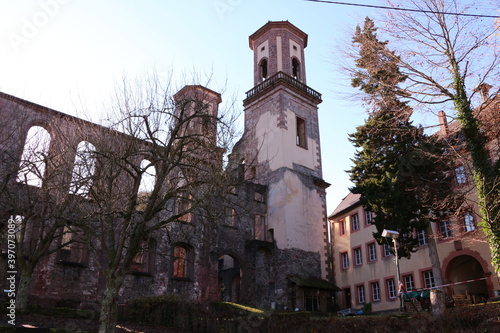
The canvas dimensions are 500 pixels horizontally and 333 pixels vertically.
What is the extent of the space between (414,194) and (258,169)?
1380 centimetres

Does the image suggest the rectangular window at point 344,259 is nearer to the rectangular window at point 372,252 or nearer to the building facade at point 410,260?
the building facade at point 410,260

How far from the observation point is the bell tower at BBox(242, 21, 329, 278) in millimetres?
29547

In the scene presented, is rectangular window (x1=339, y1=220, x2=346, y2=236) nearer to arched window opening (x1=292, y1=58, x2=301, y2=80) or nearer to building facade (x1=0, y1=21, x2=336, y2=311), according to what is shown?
building facade (x1=0, y1=21, x2=336, y2=311)

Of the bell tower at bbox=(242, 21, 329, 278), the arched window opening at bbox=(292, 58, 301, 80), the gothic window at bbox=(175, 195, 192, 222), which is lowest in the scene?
the gothic window at bbox=(175, 195, 192, 222)

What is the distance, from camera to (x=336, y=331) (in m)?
12.4

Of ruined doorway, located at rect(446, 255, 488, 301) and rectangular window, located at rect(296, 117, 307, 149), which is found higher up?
rectangular window, located at rect(296, 117, 307, 149)

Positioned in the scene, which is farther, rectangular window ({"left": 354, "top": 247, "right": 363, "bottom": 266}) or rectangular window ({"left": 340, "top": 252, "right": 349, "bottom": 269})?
rectangular window ({"left": 340, "top": 252, "right": 349, "bottom": 269})

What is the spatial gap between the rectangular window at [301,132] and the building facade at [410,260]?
5.92 m

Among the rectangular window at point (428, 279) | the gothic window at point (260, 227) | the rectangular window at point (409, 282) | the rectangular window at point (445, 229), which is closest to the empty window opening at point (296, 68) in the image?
the gothic window at point (260, 227)

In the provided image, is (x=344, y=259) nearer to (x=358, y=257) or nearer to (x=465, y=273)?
(x=358, y=257)

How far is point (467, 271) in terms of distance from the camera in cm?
2514

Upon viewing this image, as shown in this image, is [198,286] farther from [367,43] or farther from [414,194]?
[367,43]

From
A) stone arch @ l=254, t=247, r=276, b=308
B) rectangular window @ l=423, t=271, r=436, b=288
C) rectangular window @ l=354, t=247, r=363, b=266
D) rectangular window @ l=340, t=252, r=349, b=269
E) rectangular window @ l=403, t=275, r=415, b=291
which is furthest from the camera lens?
rectangular window @ l=340, t=252, r=349, b=269

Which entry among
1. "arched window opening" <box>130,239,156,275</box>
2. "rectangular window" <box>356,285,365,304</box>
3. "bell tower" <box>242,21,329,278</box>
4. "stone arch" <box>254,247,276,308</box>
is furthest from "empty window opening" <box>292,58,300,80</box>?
"arched window opening" <box>130,239,156,275</box>
